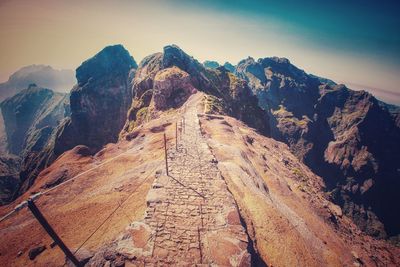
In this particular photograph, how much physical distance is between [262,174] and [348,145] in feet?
501

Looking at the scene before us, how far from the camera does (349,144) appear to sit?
148 metres

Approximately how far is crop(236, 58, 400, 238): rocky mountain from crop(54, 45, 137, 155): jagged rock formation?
362 ft

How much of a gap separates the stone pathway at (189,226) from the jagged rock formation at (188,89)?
28.4 m

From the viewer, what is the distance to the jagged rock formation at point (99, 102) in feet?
342

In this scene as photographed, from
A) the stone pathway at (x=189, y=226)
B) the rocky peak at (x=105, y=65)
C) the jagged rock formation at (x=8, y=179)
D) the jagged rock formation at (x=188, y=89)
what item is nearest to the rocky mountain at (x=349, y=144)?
the jagged rock formation at (x=188, y=89)

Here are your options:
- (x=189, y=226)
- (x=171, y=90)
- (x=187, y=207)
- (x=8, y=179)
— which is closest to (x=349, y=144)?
(x=171, y=90)

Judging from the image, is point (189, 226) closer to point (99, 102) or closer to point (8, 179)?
point (99, 102)

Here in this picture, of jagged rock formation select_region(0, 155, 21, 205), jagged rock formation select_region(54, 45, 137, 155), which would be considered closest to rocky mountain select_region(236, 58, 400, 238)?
jagged rock formation select_region(54, 45, 137, 155)

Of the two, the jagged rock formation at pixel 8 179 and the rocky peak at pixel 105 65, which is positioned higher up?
the rocky peak at pixel 105 65

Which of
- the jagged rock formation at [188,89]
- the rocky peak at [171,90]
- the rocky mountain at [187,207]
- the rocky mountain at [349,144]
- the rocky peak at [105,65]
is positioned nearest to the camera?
the rocky mountain at [187,207]

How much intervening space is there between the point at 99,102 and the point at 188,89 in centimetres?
7480

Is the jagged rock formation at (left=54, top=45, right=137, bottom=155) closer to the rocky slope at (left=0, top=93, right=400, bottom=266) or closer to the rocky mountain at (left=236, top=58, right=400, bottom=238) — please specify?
the rocky slope at (left=0, top=93, right=400, bottom=266)

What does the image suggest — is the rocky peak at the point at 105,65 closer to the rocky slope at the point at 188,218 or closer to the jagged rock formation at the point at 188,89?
the jagged rock formation at the point at 188,89

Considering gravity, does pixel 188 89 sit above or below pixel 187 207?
above
